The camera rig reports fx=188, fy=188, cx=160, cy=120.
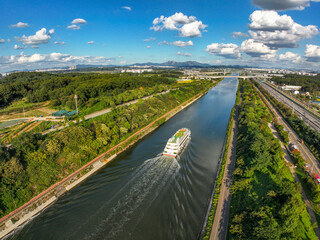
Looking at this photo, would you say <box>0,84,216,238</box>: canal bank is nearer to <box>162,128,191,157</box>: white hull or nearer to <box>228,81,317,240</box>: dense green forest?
<box>162,128,191,157</box>: white hull

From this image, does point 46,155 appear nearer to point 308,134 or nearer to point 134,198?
point 134,198

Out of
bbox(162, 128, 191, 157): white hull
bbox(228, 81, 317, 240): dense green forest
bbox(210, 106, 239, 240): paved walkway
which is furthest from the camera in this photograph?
bbox(162, 128, 191, 157): white hull

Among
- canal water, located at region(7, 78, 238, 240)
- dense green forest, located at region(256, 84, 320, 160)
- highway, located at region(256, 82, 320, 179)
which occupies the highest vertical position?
dense green forest, located at region(256, 84, 320, 160)

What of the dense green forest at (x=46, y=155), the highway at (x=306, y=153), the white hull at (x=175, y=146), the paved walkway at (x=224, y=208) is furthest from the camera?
the white hull at (x=175, y=146)

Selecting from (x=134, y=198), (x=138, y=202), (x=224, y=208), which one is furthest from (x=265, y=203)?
(x=134, y=198)

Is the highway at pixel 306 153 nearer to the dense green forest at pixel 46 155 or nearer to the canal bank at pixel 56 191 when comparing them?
the canal bank at pixel 56 191

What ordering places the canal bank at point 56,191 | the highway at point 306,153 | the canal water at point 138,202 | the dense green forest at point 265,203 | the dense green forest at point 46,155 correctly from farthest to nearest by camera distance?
the highway at point 306,153, the dense green forest at point 46,155, the canal bank at point 56,191, the canal water at point 138,202, the dense green forest at point 265,203

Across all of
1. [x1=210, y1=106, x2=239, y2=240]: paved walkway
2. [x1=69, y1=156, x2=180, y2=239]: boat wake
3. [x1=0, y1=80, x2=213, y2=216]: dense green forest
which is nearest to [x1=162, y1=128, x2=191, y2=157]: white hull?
[x1=69, y1=156, x2=180, y2=239]: boat wake

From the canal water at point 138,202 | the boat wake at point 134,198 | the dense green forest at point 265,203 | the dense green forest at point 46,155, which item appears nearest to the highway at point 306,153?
the dense green forest at point 265,203
